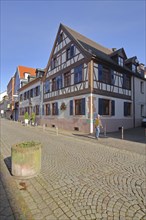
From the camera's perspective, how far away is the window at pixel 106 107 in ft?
51.8

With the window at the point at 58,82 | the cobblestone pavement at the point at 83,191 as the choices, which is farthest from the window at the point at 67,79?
the cobblestone pavement at the point at 83,191

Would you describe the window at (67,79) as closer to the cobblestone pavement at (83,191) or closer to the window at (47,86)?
the window at (47,86)

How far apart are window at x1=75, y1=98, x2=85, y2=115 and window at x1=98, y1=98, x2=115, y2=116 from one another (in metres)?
1.54

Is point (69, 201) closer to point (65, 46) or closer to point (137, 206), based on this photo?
point (137, 206)

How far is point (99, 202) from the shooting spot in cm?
327

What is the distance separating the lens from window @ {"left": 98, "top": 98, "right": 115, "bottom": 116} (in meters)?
15.8

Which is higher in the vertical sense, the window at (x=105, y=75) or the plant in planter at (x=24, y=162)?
the window at (x=105, y=75)

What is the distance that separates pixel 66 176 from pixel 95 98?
37.1 feet

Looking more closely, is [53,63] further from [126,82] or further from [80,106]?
[126,82]

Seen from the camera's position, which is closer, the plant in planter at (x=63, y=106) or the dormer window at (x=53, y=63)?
the plant in planter at (x=63, y=106)

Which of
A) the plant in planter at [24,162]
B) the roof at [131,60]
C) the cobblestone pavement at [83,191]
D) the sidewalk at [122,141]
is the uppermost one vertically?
the roof at [131,60]

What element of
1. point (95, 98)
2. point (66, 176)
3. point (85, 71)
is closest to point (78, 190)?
point (66, 176)

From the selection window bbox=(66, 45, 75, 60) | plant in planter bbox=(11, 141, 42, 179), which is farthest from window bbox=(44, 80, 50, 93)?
plant in planter bbox=(11, 141, 42, 179)

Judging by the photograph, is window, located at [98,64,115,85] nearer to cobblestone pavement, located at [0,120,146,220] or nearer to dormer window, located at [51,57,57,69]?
dormer window, located at [51,57,57,69]
